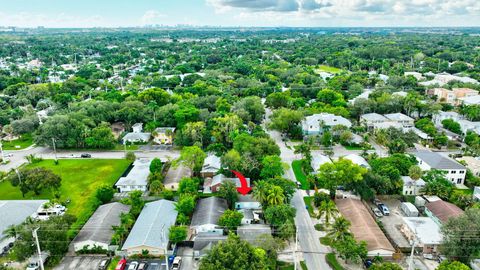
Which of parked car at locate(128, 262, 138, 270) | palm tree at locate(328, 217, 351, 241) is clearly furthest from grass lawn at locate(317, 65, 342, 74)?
parked car at locate(128, 262, 138, 270)

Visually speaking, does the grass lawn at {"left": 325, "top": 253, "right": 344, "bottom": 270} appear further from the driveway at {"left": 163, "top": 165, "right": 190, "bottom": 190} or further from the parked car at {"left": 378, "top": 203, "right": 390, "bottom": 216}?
the driveway at {"left": 163, "top": 165, "right": 190, "bottom": 190}

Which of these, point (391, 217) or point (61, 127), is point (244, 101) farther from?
point (391, 217)

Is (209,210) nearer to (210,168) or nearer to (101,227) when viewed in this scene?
(101,227)

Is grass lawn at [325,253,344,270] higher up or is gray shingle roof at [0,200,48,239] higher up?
gray shingle roof at [0,200,48,239]

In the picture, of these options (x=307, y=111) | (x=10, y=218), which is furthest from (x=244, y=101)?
(x=10, y=218)

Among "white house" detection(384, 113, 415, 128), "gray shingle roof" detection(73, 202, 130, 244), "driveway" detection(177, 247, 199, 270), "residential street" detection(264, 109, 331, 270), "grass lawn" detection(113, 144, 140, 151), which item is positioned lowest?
"driveway" detection(177, 247, 199, 270)

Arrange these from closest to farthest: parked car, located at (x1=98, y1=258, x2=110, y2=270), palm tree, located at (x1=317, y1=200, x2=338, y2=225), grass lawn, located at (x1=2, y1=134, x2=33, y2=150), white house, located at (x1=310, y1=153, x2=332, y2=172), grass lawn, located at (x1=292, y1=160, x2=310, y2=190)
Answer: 1. parked car, located at (x1=98, y1=258, x2=110, y2=270)
2. palm tree, located at (x1=317, y1=200, x2=338, y2=225)
3. grass lawn, located at (x1=292, y1=160, x2=310, y2=190)
4. white house, located at (x1=310, y1=153, x2=332, y2=172)
5. grass lawn, located at (x1=2, y1=134, x2=33, y2=150)
